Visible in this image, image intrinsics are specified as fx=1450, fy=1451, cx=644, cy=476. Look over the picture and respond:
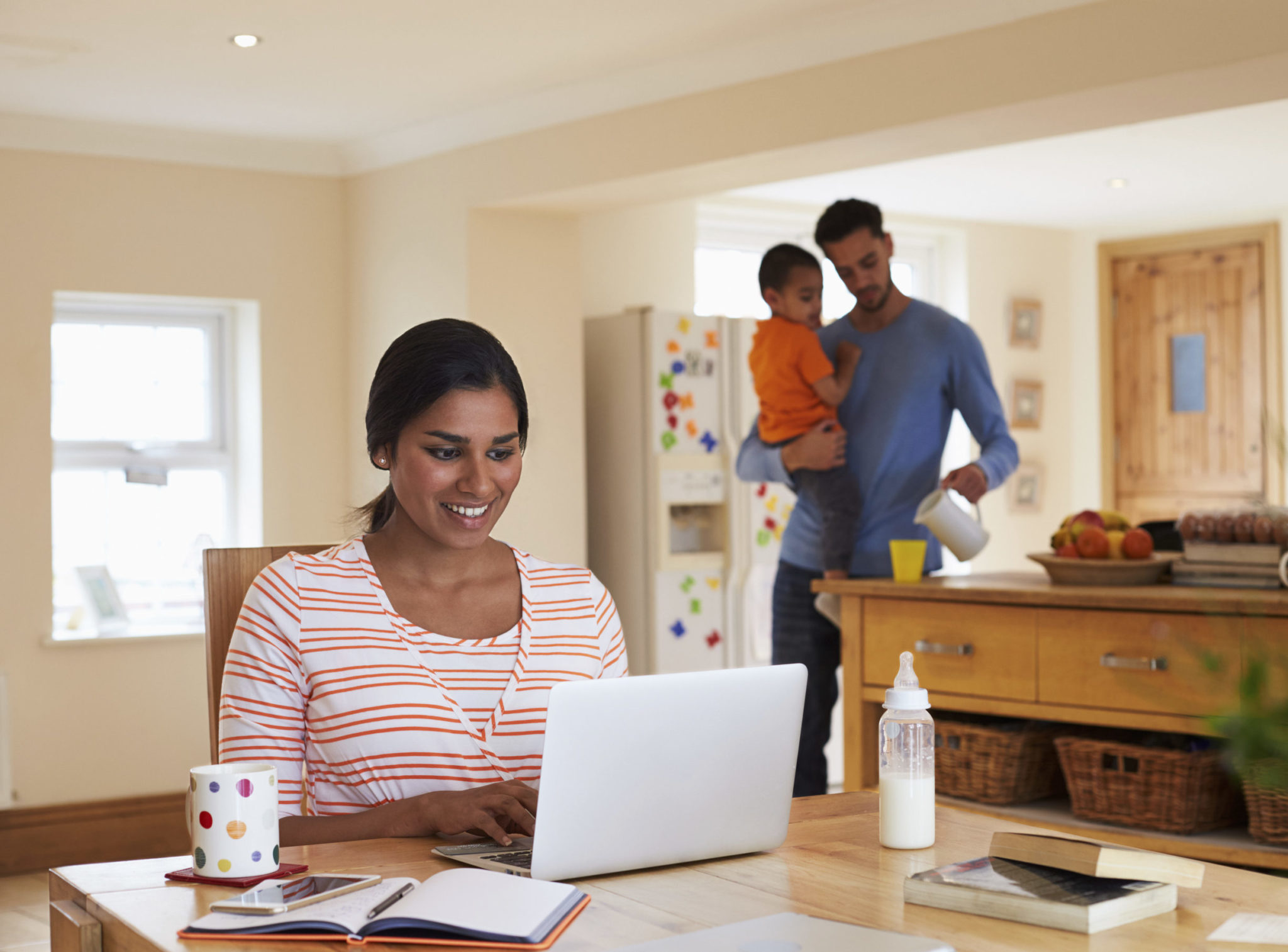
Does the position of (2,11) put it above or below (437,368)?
above

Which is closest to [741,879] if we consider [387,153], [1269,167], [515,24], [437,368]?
[437,368]

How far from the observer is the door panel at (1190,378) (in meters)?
7.00

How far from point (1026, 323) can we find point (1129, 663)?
481 centimetres

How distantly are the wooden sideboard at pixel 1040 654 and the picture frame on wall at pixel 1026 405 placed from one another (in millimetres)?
4025

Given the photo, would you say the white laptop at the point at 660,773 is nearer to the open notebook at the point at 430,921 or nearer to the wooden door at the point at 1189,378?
the open notebook at the point at 430,921

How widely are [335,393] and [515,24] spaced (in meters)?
2.02

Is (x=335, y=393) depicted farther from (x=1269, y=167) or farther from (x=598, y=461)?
(x=1269, y=167)

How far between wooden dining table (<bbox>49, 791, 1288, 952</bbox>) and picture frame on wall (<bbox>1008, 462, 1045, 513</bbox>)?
5763 millimetres

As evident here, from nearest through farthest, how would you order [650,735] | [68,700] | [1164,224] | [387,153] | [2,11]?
[650,735]
[2,11]
[68,700]
[387,153]
[1164,224]

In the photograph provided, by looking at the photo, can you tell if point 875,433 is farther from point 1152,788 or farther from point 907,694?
point 907,694

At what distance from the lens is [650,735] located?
1357 mm

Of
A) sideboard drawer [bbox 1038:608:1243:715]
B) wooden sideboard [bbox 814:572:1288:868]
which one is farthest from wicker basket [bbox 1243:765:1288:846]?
sideboard drawer [bbox 1038:608:1243:715]

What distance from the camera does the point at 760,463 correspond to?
3826 millimetres

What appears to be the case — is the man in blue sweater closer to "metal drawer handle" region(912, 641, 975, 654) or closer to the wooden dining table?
"metal drawer handle" region(912, 641, 975, 654)
